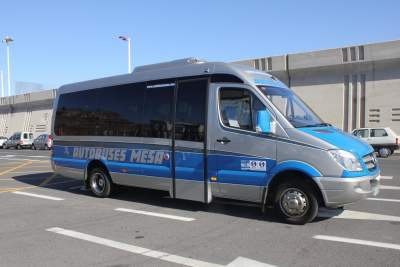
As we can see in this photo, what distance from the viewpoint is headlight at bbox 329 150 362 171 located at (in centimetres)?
681

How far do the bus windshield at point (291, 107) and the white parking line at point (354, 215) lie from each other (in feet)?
5.21

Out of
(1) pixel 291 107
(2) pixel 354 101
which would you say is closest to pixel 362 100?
(2) pixel 354 101

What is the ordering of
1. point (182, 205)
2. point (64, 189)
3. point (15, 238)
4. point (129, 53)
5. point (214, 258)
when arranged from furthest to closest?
point (129, 53)
point (64, 189)
point (182, 205)
point (15, 238)
point (214, 258)

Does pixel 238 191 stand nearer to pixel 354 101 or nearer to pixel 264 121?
pixel 264 121

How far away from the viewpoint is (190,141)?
27.6 feet

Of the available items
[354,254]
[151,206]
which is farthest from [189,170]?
[354,254]

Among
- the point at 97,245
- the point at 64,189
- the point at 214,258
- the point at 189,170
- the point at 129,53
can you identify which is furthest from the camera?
the point at 129,53

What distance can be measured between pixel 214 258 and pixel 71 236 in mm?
2469

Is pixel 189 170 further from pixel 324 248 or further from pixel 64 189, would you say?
pixel 64 189

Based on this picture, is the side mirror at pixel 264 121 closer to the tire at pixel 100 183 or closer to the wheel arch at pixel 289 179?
A: the wheel arch at pixel 289 179

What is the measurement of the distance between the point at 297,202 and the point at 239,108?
1.87 m

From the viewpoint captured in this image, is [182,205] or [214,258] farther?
[182,205]

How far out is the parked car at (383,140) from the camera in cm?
2412

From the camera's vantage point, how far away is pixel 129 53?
40.5 metres
